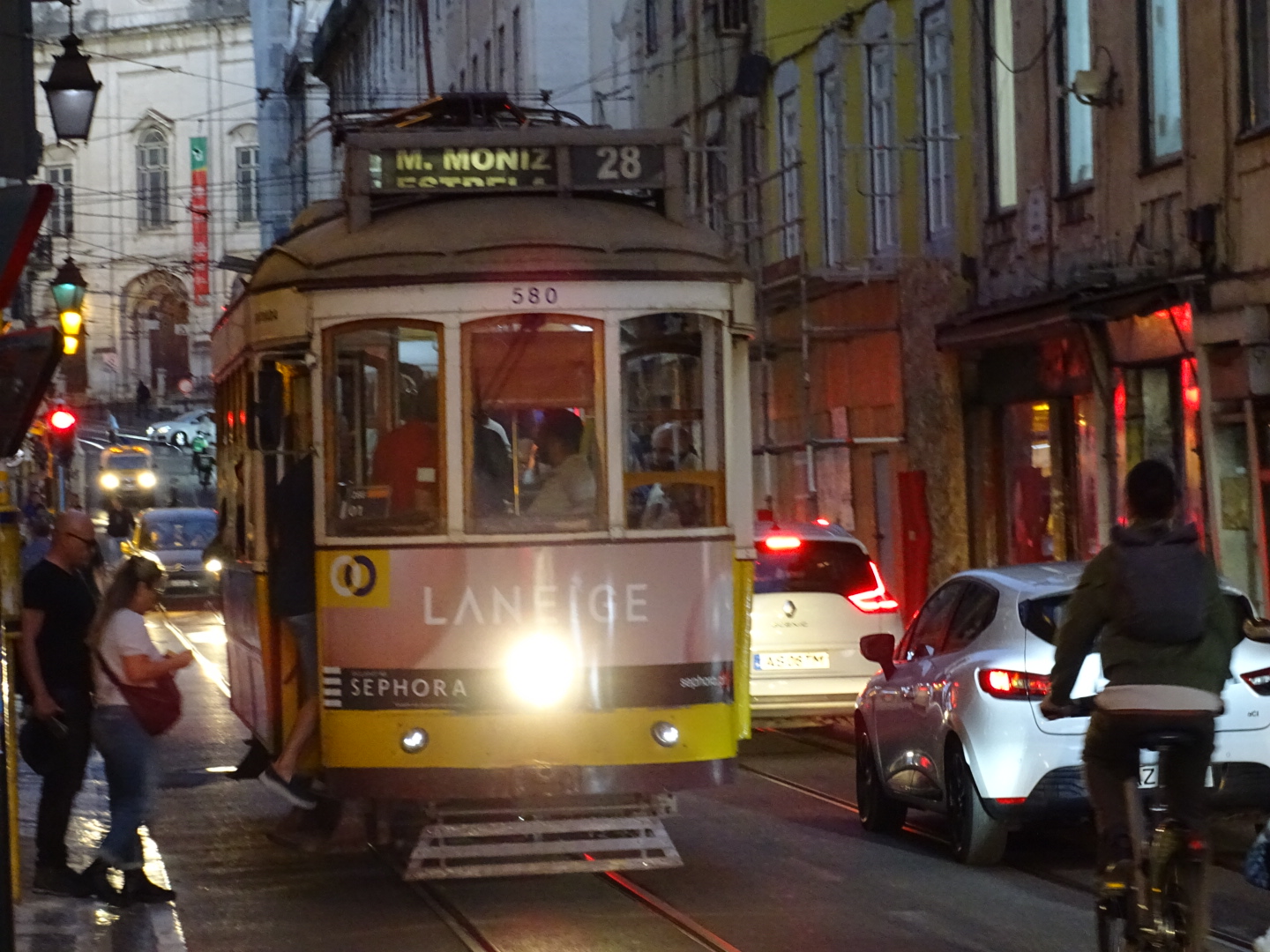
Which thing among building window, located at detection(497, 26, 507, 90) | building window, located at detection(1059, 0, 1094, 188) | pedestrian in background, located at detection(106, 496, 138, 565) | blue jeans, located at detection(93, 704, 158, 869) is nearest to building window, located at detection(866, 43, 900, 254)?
building window, located at detection(1059, 0, 1094, 188)

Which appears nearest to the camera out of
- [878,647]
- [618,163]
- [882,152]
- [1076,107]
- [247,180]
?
[618,163]

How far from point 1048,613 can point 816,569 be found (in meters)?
5.73

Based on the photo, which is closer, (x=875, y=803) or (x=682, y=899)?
(x=682, y=899)

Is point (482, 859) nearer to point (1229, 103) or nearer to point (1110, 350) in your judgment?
point (1229, 103)

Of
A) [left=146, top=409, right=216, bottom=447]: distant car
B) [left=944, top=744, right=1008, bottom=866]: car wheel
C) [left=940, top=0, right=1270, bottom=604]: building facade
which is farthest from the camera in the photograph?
[left=146, top=409, right=216, bottom=447]: distant car

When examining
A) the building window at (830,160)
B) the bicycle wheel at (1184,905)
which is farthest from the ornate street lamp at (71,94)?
the bicycle wheel at (1184,905)

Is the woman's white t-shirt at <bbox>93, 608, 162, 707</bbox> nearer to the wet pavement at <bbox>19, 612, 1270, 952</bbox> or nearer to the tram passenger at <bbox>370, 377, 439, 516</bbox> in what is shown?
the wet pavement at <bbox>19, 612, 1270, 952</bbox>

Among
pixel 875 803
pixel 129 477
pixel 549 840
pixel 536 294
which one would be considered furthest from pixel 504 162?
pixel 129 477

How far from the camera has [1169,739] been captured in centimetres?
710

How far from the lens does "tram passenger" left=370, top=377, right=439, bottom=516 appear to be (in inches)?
407

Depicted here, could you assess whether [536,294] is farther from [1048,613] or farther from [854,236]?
[854,236]

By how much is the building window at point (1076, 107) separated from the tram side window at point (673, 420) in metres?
10.0

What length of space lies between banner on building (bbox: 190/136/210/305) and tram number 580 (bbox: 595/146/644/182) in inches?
2928

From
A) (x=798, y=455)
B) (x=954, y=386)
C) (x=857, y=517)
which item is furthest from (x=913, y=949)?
(x=798, y=455)
